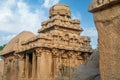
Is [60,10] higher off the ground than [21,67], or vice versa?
[60,10]

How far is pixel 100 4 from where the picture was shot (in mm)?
2967

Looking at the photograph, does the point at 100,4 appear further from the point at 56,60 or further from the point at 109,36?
the point at 56,60

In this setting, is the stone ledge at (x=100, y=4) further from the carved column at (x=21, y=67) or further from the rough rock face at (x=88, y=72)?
the carved column at (x=21, y=67)

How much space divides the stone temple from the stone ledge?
15.9 meters

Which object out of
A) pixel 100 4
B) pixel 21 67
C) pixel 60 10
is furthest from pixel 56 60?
pixel 100 4

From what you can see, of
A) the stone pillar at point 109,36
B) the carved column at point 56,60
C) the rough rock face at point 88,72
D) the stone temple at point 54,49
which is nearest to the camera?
the stone pillar at point 109,36

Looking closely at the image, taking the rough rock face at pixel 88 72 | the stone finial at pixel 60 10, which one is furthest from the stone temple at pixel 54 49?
the rough rock face at pixel 88 72

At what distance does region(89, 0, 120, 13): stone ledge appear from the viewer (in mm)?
Result: 2821

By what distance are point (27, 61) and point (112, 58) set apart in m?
21.3

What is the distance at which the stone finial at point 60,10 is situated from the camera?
2647 cm

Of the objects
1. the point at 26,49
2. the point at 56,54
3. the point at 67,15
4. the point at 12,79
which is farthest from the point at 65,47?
the point at 12,79

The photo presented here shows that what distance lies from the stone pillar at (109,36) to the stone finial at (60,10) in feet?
77.2

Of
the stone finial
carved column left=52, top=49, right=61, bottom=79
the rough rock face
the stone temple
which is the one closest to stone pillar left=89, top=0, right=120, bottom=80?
the rough rock face

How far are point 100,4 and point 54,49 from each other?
1861cm
